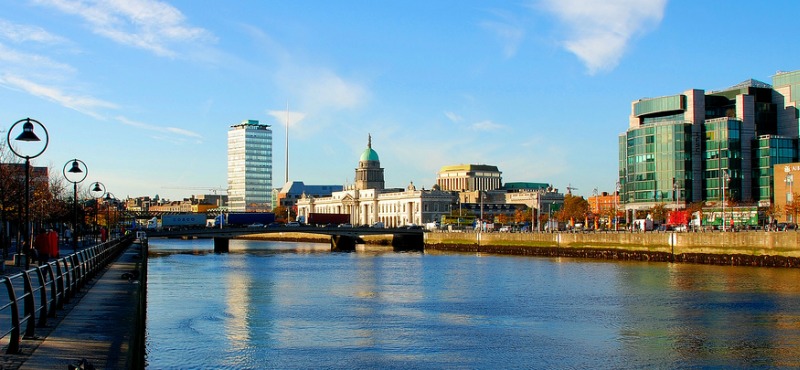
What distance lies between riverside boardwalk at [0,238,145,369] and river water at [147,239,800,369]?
2795mm

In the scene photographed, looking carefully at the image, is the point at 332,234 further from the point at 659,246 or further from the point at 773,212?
the point at 659,246

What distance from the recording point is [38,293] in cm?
2738

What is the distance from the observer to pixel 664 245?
85.9 m

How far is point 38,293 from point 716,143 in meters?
120

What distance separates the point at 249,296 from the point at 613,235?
55333 millimetres

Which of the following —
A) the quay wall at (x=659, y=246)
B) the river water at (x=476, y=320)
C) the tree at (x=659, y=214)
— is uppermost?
the tree at (x=659, y=214)

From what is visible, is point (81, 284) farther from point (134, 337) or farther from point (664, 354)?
point (664, 354)

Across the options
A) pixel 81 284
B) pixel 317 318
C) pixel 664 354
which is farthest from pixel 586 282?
pixel 81 284

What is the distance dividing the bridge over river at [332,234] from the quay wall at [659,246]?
513 inches

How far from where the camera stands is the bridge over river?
388 ft

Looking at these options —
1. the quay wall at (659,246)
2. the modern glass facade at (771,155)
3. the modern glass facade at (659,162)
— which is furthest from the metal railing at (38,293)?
the modern glass facade at (771,155)

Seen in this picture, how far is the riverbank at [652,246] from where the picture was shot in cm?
7194

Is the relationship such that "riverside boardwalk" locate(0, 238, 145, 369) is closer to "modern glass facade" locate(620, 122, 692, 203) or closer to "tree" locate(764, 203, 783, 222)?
"tree" locate(764, 203, 783, 222)

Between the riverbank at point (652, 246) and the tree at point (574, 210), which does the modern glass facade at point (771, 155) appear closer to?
the riverbank at point (652, 246)
